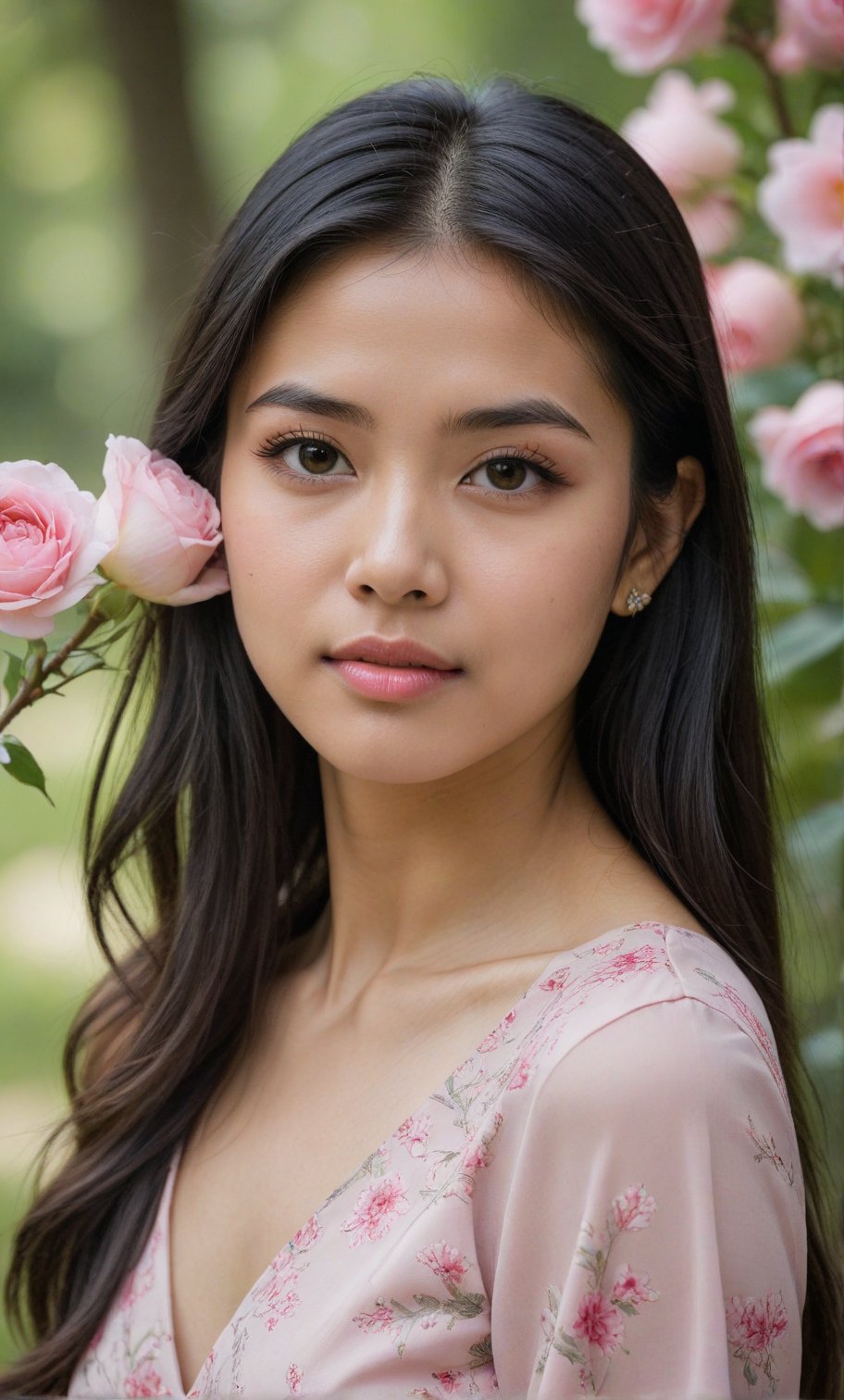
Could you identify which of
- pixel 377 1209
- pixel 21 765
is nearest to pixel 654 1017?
pixel 377 1209

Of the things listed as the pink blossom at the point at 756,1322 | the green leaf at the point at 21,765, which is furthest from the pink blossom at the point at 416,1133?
the green leaf at the point at 21,765

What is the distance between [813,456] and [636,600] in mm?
519

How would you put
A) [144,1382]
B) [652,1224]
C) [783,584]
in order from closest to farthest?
[652,1224] < [144,1382] < [783,584]

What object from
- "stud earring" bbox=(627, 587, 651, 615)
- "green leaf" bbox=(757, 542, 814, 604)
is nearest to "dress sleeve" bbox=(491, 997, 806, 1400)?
"stud earring" bbox=(627, 587, 651, 615)

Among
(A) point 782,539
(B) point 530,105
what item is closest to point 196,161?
(A) point 782,539

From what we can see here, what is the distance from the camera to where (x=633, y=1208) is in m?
1.23

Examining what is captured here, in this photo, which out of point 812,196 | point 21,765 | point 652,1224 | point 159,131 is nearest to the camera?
point 652,1224

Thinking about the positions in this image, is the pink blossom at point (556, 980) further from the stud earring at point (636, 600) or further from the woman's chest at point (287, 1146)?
the stud earring at point (636, 600)

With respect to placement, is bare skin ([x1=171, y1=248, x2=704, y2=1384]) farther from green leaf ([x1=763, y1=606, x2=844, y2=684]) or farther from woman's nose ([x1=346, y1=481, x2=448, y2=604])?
green leaf ([x1=763, y1=606, x2=844, y2=684])

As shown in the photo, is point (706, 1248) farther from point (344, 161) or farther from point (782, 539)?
point (782, 539)

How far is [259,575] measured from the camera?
1.51 meters

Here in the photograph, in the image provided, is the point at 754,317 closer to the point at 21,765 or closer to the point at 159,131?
the point at 21,765

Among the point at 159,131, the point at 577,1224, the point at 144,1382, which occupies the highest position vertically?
the point at 159,131

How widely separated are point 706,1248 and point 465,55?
197 inches
